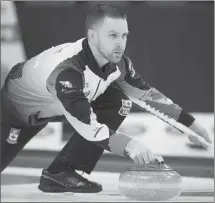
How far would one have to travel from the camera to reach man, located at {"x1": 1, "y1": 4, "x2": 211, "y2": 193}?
209 cm

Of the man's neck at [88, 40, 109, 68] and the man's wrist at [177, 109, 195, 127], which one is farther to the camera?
the man's wrist at [177, 109, 195, 127]

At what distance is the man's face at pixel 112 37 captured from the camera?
6.75 ft

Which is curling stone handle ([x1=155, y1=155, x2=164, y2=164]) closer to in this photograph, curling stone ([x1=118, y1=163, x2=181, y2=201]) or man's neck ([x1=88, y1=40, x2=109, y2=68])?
curling stone ([x1=118, y1=163, x2=181, y2=201])

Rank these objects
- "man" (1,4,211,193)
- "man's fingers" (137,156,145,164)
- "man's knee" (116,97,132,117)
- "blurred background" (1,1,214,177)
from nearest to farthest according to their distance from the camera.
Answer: "man's fingers" (137,156,145,164) → "man" (1,4,211,193) → "man's knee" (116,97,132,117) → "blurred background" (1,1,214,177)

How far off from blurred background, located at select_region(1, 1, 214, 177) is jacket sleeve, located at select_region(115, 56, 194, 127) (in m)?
1.45

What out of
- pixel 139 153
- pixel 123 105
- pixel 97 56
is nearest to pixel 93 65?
pixel 97 56

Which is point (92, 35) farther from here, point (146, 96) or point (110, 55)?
point (146, 96)

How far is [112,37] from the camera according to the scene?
2092 mm

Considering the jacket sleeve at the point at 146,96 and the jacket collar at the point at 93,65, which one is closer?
the jacket collar at the point at 93,65

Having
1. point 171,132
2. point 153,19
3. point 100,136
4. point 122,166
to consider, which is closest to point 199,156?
point 171,132

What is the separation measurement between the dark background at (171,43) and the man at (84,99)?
4.94 feet

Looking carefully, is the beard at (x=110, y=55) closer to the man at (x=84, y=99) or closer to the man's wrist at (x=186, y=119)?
the man at (x=84, y=99)

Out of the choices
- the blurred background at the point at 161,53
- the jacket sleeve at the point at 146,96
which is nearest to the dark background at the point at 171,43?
the blurred background at the point at 161,53

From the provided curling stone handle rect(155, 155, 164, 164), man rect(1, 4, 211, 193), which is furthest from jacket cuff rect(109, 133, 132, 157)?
curling stone handle rect(155, 155, 164, 164)
